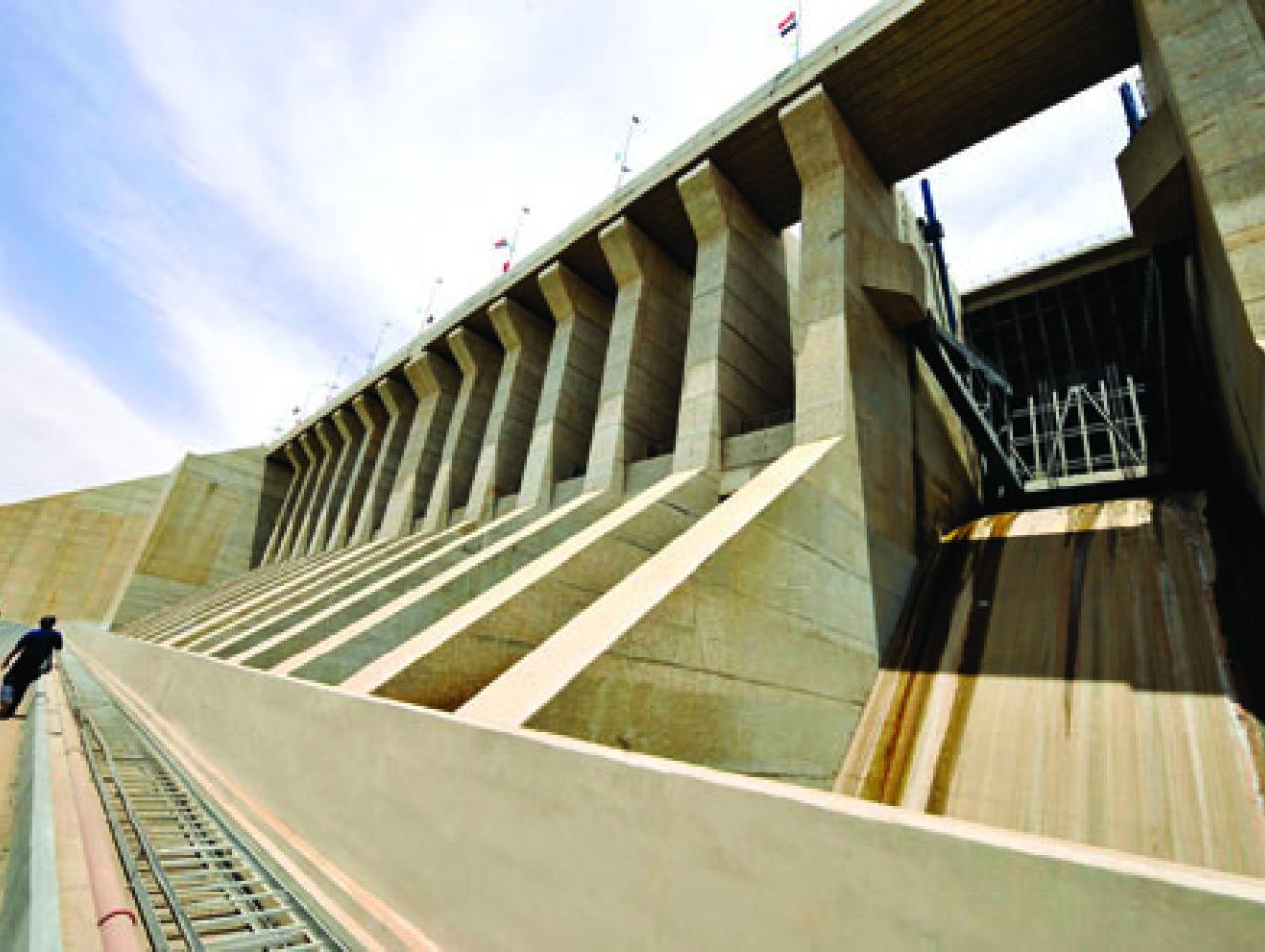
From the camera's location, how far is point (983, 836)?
165 centimetres

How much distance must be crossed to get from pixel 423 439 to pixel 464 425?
2.55 m

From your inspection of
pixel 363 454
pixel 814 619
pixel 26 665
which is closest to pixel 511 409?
pixel 26 665

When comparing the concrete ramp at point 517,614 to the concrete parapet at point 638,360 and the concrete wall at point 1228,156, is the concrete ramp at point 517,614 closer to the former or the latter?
the concrete parapet at point 638,360

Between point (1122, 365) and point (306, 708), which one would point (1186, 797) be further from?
point (1122, 365)

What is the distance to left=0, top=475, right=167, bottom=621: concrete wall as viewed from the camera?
2859cm

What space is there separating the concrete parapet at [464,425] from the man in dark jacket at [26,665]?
919 centimetres

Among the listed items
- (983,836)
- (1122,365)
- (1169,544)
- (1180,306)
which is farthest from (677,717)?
(1122,365)

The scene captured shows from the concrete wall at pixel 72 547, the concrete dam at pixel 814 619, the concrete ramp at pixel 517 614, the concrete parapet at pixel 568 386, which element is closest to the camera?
the concrete dam at pixel 814 619

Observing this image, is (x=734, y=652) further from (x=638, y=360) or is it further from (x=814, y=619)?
(x=638, y=360)

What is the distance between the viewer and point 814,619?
679cm

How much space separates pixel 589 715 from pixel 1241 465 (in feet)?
34.2

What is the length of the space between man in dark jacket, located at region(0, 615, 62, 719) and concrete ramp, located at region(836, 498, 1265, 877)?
1193 centimetres

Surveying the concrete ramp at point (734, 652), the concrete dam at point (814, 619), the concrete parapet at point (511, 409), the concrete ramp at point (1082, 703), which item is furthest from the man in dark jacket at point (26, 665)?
the concrete ramp at point (1082, 703)

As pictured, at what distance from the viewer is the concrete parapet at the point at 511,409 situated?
16.7m
